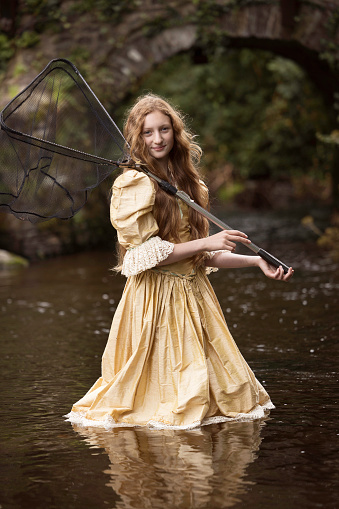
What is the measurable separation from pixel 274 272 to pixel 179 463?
3.77 feet

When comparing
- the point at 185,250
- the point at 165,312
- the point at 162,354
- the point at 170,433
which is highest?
the point at 185,250

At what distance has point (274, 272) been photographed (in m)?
4.25

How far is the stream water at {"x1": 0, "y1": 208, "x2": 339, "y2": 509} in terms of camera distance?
10.9 ft

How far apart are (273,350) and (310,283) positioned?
3708 mm

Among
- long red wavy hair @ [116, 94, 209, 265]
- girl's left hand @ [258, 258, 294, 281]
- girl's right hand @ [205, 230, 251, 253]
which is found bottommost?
girl's left hand @ [258, 258, 294, 281]

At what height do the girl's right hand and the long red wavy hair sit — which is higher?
the long red wavy hair

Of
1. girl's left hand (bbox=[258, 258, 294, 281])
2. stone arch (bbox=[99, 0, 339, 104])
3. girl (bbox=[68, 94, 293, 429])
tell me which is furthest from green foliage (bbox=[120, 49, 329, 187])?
girl's left hand (bbox=[258, 258, 294, 281])

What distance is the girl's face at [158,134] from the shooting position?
434 cm

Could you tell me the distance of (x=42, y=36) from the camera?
12.3 m

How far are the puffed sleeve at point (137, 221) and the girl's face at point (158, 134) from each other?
22 cm

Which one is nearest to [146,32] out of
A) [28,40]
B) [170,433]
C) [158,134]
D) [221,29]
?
[221,29]

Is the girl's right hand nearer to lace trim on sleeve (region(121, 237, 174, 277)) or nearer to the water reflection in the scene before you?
lace trim on sleeve (region(121, 237, 174, 277))

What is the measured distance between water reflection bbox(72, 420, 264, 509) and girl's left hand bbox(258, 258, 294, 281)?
2.62 ft

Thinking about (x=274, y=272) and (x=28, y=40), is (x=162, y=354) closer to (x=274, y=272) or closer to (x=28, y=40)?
(x=274, y=272)
